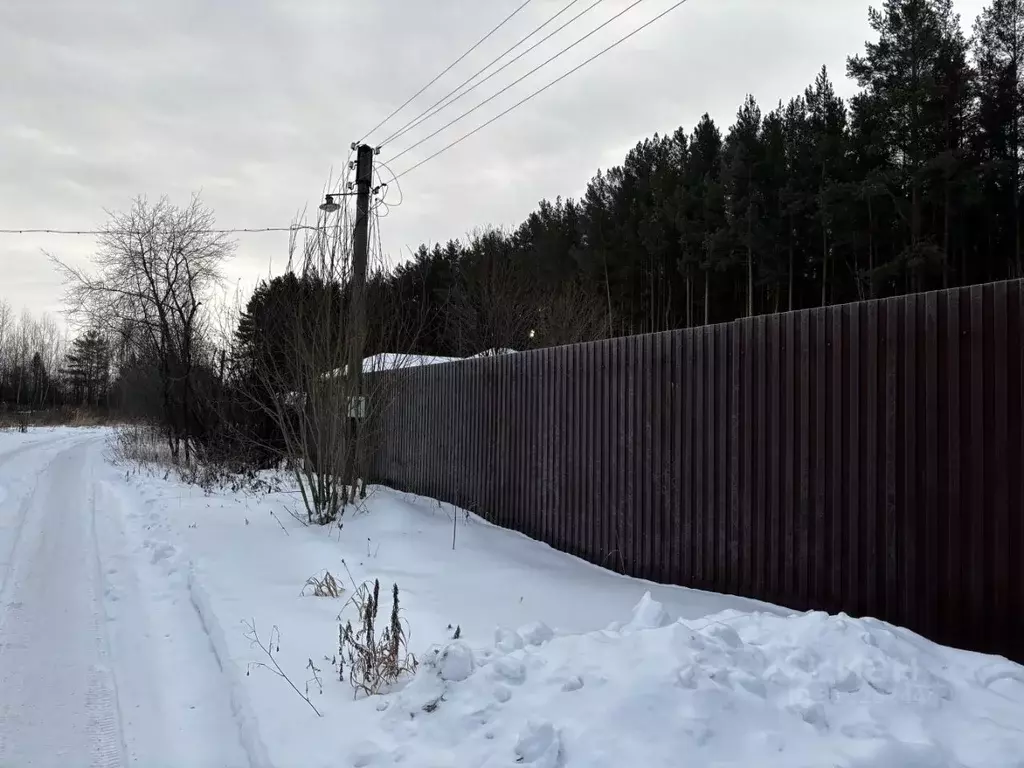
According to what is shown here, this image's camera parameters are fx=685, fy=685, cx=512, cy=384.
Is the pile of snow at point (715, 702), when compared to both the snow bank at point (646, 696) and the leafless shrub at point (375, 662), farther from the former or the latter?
the leafless shrub at point (375, 662)

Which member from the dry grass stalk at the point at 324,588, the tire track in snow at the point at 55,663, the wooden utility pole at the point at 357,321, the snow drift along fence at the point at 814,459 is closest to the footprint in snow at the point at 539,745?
the tire track in snow at the point at 55,663

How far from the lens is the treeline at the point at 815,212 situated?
71.4 feet

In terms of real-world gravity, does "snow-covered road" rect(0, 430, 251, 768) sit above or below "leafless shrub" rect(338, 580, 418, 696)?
below

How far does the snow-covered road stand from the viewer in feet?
10.4

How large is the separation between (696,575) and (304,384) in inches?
212

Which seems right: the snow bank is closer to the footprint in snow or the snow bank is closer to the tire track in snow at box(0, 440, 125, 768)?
the footprint in snow

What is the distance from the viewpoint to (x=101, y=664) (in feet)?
13.4

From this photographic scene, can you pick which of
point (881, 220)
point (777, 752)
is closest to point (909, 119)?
point (881, 220)

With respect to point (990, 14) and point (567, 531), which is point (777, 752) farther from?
point (990, 14)

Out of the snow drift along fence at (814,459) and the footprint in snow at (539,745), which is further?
the snow drift along fence at (814,459)

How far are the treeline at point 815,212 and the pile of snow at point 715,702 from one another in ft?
40.6

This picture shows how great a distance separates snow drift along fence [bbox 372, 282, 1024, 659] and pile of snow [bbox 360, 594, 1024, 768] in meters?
0.55

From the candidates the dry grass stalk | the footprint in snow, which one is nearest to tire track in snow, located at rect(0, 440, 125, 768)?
the dry grass stalk

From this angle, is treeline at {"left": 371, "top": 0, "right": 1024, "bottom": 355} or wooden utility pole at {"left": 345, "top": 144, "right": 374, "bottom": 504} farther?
treeline at {"left": 371, "top": 0, "right": 1024, "bottom": 355}
